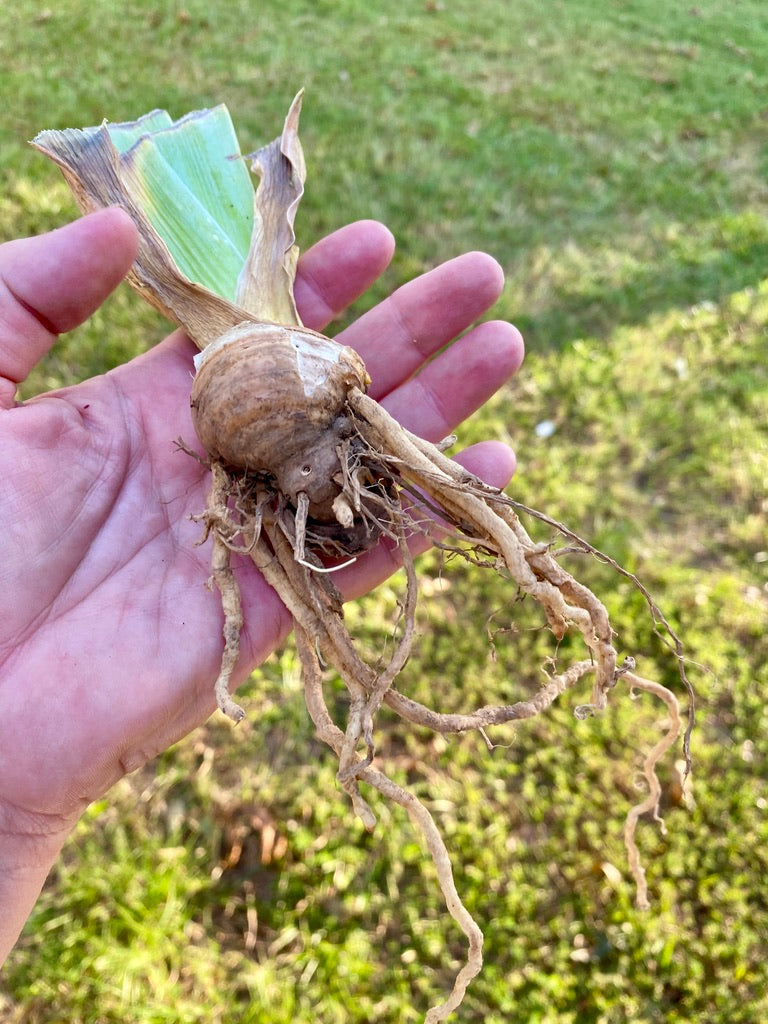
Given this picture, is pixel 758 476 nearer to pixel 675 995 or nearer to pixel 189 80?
pixel 675 995

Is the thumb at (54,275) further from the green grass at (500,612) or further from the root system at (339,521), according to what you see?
the green grass at (500,612)

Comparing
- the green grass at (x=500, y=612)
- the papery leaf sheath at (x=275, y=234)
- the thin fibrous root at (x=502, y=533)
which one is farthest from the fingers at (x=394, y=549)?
the papery leaf sheath at (x=275, y=234)

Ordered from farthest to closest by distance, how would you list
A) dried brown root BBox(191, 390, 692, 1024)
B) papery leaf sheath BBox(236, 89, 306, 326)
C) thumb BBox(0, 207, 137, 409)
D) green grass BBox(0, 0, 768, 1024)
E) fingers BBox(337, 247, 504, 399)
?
fingers BBox(337, 247, 504, 399)
papery leaf sheath BBox(236, 89, 306, 326)
green grass BBox(0, 0, 768, 1024)
thumb BBox(0, 207, 137, 409)
dried brown root BBox(191, 390, 692, 1024)

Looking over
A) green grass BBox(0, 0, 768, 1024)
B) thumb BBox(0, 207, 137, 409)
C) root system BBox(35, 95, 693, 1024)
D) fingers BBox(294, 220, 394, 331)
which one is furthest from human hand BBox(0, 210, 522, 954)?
green grass BBox(0, 0, 768, 1024)

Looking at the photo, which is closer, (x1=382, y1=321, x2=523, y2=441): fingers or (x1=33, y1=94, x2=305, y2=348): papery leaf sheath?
(x1=33, y1=94, x2=305, y2=348): papery leaf sheath

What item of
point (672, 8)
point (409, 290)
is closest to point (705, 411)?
point (409, 290)

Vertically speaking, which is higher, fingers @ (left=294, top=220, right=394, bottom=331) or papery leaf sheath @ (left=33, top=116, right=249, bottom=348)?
papery leaf sheath @ (left=33, top=116, right=249, bottom=348)

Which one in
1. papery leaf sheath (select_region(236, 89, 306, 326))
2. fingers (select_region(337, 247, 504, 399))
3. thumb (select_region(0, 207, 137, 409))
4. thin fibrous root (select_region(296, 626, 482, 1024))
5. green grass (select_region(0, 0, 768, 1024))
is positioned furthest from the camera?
fingers (select_region(337, 247, 504, 399))

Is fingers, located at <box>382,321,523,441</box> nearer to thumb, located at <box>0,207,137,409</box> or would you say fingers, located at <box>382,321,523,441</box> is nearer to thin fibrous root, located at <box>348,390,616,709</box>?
thin fibrous root, located at <box>348,390,616,709</box>
